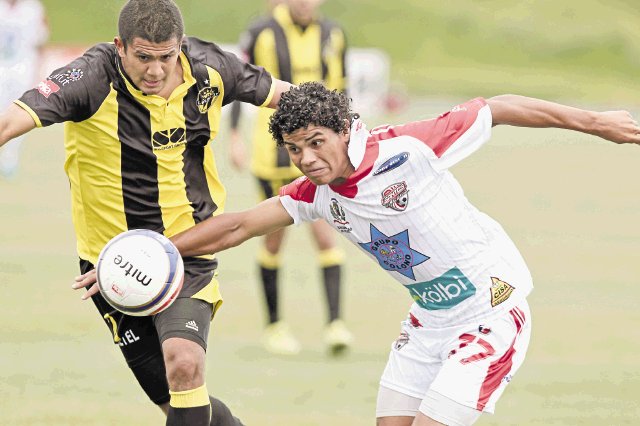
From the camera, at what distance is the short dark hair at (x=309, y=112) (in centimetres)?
525

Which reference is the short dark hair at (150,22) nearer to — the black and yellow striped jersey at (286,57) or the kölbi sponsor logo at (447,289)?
the kölbi sponsor logo at (447,289)

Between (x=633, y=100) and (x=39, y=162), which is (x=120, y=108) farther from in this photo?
(x=633, y=100)

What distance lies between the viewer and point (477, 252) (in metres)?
5.52

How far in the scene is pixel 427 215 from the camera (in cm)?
542

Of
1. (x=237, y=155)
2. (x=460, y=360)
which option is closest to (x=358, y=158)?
(x=460, y=360)

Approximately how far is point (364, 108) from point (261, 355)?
24.3m

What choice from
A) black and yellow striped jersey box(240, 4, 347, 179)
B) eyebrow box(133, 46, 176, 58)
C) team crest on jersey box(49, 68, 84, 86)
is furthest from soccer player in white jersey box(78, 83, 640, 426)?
black and yellow striped jersey box(240, 4, 347, 179)

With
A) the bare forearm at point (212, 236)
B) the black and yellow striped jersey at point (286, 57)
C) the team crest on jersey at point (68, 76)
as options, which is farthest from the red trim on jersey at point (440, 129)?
the black and yellow striped jersey at point (286, 57)

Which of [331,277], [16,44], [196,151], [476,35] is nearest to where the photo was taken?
[196,151]

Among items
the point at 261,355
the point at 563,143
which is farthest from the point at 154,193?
the point at 563,143

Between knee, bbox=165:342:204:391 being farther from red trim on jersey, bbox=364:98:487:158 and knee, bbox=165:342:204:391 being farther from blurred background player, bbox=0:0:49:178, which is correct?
blurred background player, bbox=0:0:49:178

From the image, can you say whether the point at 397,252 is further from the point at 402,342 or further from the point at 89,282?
the point at 89,282

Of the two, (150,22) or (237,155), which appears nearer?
(150,22)

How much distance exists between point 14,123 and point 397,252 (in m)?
1.72
